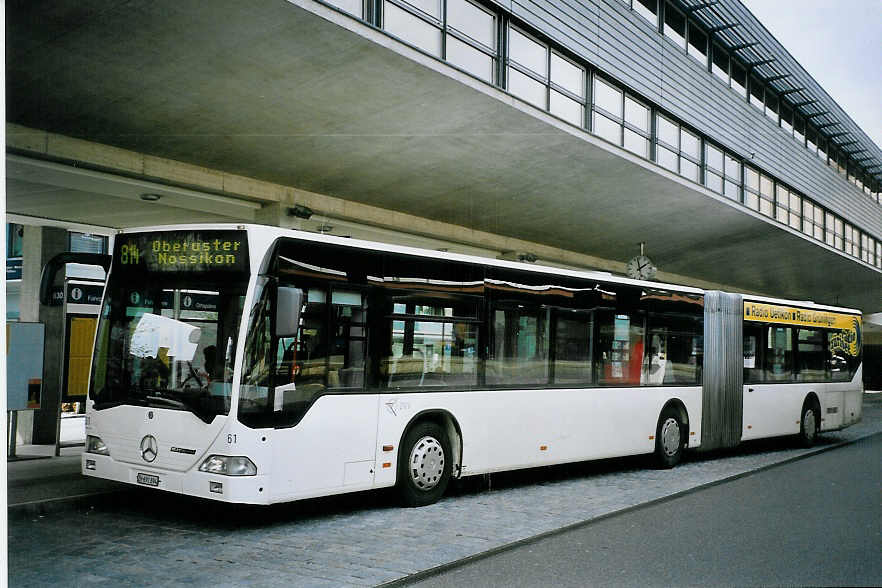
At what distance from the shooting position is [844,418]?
18.4 meters

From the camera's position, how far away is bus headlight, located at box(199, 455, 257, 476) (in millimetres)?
7637

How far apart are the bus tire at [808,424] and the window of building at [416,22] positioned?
386 inches

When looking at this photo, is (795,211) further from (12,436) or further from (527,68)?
(12,436)

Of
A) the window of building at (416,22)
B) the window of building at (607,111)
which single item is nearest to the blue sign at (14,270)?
the window of building at (416,22)

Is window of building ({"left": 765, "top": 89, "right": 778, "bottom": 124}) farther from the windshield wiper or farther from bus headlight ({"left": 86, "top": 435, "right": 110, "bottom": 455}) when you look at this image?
→ bus headlight ({"left": 86, "top": 435, "right": 110, "bottom": 455})

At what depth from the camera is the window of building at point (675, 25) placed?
2430cm

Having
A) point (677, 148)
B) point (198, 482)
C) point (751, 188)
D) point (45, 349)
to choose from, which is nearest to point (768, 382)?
point (677, 148)

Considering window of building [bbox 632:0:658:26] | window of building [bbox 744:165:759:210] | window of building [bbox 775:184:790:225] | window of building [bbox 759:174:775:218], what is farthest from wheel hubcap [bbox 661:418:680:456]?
window of building [bbox 775:184:790:225]

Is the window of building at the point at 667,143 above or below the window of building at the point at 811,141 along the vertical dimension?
below

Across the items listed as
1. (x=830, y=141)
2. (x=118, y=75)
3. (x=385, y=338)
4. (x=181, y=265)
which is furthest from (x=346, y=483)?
(x=830, y=141)

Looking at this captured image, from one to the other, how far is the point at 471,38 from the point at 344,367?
9.28 meters

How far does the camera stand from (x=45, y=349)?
14.2 m

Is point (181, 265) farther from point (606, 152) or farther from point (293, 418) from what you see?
point (606, 152)

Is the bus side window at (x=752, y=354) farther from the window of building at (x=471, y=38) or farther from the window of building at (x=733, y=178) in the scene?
the window of building at (x=733, y=178)
